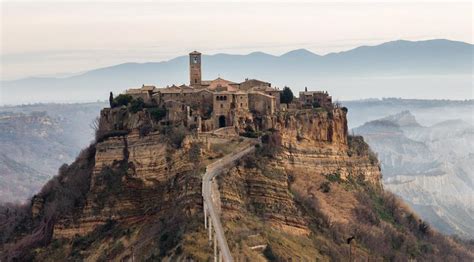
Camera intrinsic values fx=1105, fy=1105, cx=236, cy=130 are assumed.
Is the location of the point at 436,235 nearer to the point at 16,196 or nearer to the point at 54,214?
the point at 54,214

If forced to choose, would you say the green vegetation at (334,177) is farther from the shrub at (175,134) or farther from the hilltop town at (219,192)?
the shrub at (175,134)

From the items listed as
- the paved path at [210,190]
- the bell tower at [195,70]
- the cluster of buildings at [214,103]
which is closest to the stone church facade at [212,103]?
the cluster of buildings at [214,103]

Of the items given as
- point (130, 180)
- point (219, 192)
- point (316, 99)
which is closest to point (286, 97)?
point (316, 99)

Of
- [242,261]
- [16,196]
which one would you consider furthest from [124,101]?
[16,196]

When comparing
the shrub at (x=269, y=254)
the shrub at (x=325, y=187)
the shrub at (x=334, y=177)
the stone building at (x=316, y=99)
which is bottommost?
the shrub at (x=269, y=254)

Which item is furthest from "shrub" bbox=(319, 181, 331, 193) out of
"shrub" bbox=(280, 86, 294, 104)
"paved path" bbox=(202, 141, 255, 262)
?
"shrub" bbox=(280, 86, 294, 104)

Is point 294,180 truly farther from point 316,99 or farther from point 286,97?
point 316,99
